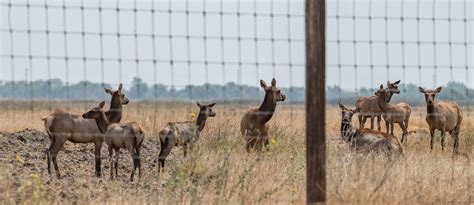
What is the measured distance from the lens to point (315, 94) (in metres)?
7.77

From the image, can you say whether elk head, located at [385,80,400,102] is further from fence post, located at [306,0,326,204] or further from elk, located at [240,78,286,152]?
fence post, located at [306,0,326,204]

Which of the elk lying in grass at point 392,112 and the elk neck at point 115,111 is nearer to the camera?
the elk neck at point 115,111

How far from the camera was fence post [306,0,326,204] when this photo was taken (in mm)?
7746

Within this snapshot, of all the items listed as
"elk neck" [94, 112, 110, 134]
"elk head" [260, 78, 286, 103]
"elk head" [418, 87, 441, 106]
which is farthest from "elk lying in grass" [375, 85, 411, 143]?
"elk neck" [94, 112, 110, 134]

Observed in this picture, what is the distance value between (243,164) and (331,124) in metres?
17.4

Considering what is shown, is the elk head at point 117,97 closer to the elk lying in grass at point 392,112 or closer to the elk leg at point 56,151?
the elk leg at point 56,151

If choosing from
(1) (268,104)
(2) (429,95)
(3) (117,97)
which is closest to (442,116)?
(2) (429,95)

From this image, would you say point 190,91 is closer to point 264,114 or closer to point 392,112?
point 264,114

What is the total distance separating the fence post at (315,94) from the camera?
7746mm

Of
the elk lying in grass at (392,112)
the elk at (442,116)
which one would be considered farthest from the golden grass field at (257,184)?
the elk lying in grass at (392,112)

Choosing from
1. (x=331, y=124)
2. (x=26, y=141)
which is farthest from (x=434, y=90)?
(x=26, y=141)

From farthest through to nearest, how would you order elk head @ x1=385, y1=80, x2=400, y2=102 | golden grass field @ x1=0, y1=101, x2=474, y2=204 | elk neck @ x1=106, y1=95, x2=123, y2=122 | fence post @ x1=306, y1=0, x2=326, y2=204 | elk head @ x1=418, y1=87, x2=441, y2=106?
1. elk head @ x1=385, y1=80, x2=400, y2=102
2. elk head @ x1=418, y1=87, x2=441, y2=106
3. elk neck @ x1=106, y1=95, x2=123, y2=122
4. golden grass field @ x1=0, y1=101, x2=474, y2=204
5. fence post @ x1=306, y1=0, x2=326, y2=204

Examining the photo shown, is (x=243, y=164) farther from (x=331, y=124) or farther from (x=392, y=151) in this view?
(x=331, y=124)

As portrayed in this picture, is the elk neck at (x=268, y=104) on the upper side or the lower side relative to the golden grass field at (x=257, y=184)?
upper
